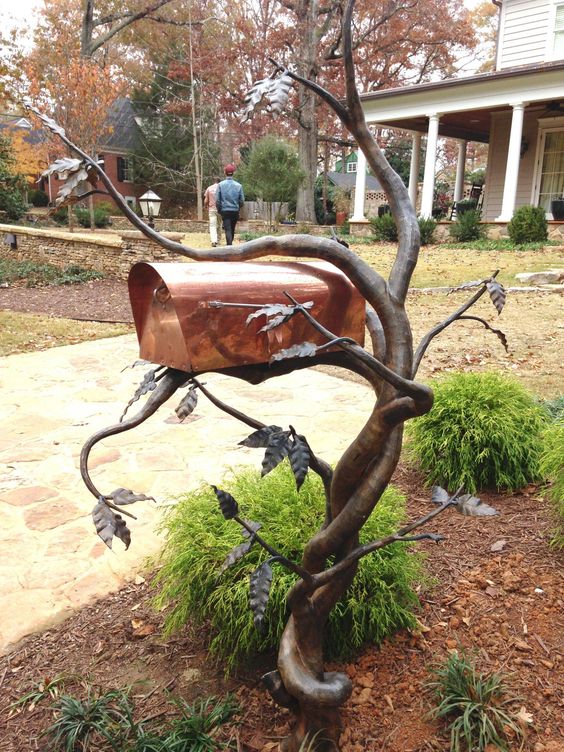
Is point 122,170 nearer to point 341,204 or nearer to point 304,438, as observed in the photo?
point 341,204

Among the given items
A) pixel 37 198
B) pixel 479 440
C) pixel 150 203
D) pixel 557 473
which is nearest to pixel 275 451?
pixel 557 473

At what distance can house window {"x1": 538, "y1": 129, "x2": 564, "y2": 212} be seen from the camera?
17.6 meters

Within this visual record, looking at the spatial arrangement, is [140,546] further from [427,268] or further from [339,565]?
[427,268]

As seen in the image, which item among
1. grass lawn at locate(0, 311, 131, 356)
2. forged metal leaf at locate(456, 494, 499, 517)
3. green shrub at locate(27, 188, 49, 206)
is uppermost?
green shrub at locate(27, 188, 49, 206)

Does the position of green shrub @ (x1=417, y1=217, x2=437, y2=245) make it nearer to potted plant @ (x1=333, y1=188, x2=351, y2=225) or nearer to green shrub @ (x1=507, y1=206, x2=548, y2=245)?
green shrub @ (x1=507, y1=206, x2=548, y2=245)

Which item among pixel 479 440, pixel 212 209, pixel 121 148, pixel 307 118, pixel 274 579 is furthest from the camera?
pixel 121 148

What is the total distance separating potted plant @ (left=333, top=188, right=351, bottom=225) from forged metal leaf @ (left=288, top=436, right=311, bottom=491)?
25.2 meters

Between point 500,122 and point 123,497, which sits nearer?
point 123,497

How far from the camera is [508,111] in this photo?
17.9 meters

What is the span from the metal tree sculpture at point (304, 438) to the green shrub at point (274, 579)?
31 centimetres

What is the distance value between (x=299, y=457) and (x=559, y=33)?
20.4 meters

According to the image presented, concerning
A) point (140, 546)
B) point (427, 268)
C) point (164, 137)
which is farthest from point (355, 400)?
point (164, 137)

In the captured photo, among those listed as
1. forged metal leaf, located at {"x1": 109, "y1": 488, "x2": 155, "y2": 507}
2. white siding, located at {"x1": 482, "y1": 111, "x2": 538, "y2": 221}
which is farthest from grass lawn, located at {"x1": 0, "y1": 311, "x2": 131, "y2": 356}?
white siding, located at {"x1": 482, "y1": 111, "x2": 538, "y2": 221}

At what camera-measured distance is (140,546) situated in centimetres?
288
